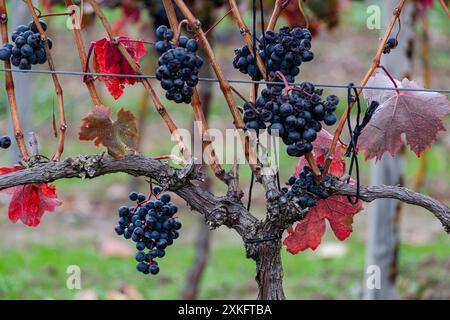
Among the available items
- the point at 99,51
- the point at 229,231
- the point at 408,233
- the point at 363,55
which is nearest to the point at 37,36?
the point at 99,51

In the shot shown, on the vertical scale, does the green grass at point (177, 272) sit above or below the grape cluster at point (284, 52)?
below

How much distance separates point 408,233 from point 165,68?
3.73 meters

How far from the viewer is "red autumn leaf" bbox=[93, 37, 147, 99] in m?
1.66

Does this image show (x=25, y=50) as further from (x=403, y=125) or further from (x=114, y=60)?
(x=403, y=125)

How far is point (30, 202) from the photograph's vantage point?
1692 millimetres

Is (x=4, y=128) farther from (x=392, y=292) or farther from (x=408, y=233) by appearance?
(x=392, y=292)

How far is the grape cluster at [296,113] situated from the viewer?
1.38 meters

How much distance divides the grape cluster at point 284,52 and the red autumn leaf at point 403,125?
21cm

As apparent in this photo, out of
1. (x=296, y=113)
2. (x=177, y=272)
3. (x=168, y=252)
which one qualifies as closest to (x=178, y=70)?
(x=296, y=113)

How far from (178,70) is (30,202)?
20.4 inches

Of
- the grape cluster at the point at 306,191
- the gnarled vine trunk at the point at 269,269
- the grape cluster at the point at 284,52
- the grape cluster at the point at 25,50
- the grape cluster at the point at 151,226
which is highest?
the grape cluster at the point at 25,50

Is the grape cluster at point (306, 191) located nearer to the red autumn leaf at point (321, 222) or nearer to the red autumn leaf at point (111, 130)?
the red autumn leaf at point (321, 222)

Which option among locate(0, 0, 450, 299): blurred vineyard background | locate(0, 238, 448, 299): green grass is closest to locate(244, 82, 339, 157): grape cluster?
locate(0, 0, 450, 299): blurred vineyard background

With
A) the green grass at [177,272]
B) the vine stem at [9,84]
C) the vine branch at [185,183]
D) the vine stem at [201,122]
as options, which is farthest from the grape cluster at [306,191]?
the green grass at [177,272]
